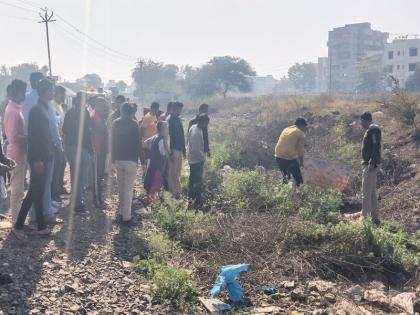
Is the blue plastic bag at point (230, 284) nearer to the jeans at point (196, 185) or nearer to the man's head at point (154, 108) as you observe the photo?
the jeans at point (196, 185)

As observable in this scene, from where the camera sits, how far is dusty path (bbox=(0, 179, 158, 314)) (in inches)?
139

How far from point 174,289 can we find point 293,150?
401 cm

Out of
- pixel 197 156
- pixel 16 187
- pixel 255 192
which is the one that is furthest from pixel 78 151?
pixel 255 192

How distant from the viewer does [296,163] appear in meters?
7.27

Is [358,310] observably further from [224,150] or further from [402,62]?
[402,62]

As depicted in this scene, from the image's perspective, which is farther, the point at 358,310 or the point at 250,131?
the point at 250,131

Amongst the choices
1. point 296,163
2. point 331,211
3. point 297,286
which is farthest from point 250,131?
point 297,286

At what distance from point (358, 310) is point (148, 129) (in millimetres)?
5445

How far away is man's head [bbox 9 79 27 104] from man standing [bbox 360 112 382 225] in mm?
4646

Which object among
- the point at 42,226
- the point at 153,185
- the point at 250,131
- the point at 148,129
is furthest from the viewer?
the point at 250,131

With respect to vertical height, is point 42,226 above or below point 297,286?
above

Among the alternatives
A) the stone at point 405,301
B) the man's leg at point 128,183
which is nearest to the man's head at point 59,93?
the man's leg at point 128,183

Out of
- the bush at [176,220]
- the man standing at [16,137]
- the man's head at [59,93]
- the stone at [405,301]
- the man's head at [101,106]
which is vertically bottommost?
the stone at [405,301]

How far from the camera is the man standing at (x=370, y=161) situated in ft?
21.0
